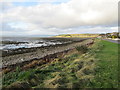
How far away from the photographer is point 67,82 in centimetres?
550

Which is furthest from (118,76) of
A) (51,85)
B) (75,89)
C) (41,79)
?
(41,79)

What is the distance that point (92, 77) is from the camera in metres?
5.76

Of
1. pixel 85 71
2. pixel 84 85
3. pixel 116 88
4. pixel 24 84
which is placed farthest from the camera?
pixel 85 71

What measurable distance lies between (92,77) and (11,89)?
13.7 ft

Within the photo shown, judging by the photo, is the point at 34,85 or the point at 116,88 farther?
the point at 34,85

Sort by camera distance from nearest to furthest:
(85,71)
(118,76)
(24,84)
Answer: (24,84)
(118,76)
(85,71)

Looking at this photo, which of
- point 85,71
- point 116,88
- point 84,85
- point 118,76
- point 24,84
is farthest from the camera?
point 85,71

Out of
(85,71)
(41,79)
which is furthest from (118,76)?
(41,79)

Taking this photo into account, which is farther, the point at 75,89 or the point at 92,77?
the point at 92,77

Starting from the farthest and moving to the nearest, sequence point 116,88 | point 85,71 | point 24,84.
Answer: point 85,71 < point 24,84 < point 116,88

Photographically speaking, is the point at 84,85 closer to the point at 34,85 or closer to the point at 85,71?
the point at 85,71

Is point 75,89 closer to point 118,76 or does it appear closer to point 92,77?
point 92,77

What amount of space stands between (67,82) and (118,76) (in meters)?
2.83

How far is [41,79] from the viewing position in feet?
20.4
